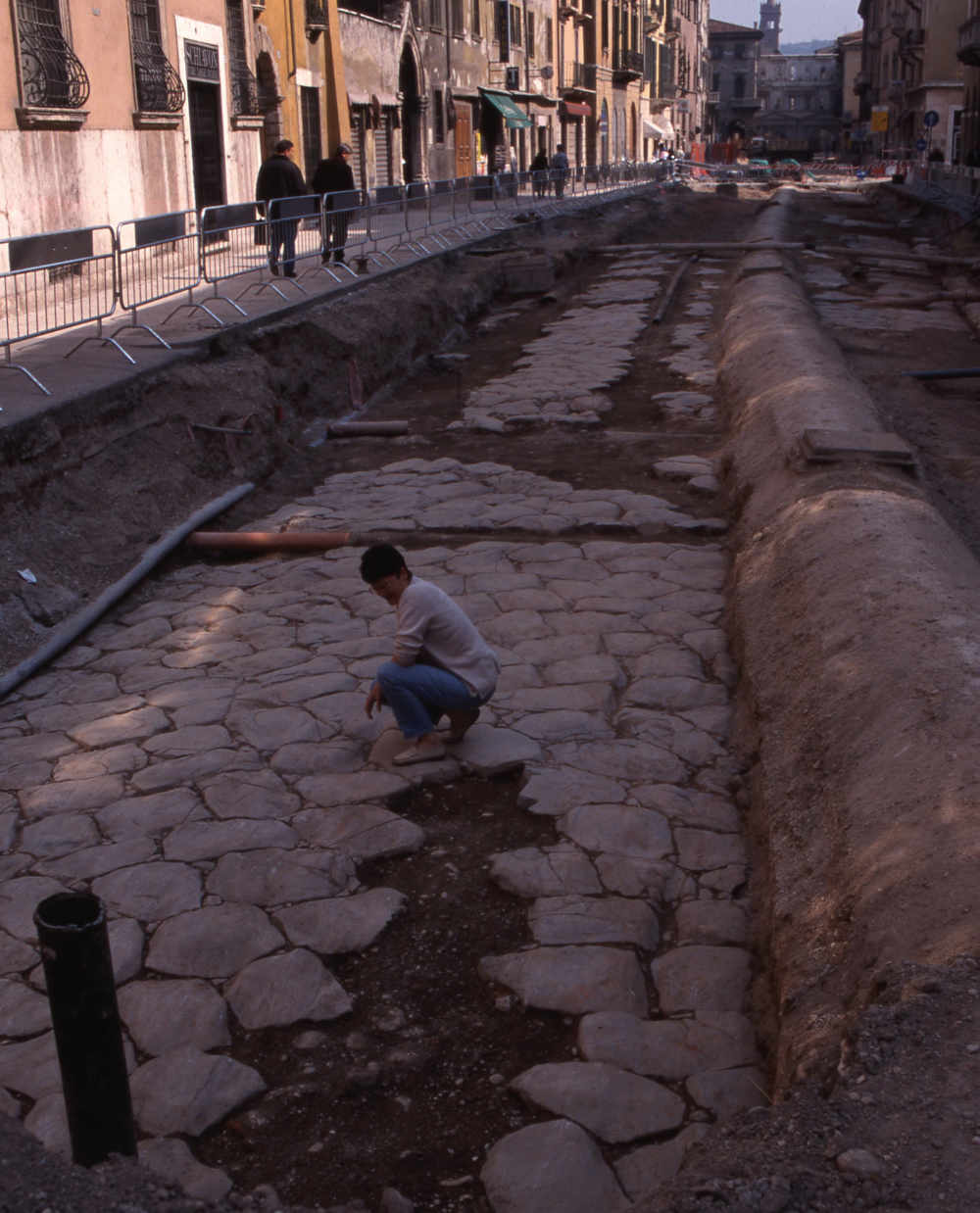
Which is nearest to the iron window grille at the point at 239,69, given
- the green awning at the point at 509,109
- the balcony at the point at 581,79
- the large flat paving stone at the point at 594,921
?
the large flat paving stone at the point at 594,921

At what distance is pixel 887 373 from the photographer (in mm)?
11906

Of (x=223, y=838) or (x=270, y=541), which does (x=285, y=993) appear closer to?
Answer: (x=223, y=838)

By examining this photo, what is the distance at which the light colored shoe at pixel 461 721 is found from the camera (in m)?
4.66

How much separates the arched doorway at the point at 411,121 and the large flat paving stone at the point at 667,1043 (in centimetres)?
2758

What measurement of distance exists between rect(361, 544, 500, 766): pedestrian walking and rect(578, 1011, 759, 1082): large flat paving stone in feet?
4.90


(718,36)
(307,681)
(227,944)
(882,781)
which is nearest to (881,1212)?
(882,781)

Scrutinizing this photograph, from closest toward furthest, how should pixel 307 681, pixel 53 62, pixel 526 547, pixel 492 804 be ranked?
pixel 492 804 < pixel 307 681 < pixel 526 547 < pixel 53 62

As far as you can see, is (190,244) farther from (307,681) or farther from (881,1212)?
(881,1212)

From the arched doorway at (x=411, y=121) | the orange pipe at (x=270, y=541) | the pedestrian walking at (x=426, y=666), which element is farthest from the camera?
the arched doorway at (x=411, y=121)

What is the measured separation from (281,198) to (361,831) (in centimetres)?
1003

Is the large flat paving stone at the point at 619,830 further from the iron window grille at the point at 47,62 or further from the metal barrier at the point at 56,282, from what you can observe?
the iron window grille at the point at 47,62

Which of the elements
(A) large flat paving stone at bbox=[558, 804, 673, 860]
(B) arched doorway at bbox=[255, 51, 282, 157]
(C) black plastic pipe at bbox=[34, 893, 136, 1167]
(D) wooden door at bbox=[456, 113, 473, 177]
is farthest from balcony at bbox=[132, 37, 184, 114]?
(D) wooden door at bbox=[456, 113, 473, 177]

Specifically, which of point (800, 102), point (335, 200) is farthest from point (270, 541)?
point (800, 102)

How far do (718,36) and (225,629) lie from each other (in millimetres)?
113351
